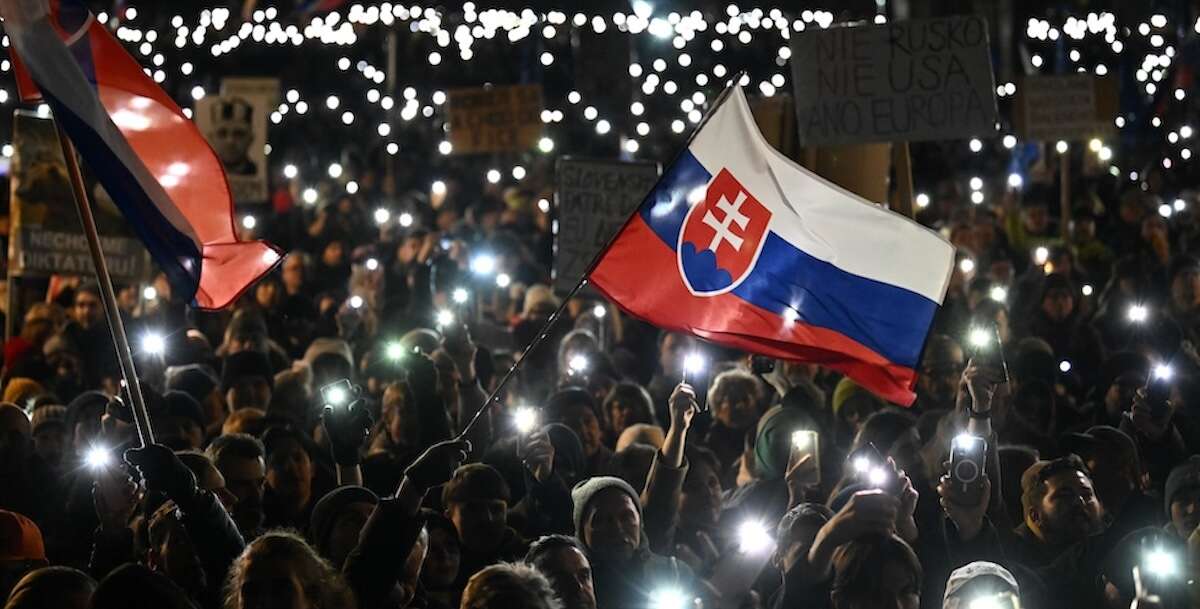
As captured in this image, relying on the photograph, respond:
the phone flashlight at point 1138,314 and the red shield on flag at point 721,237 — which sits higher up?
the red shield on flag at point 721,237

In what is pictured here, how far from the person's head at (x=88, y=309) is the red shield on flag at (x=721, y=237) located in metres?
6.68

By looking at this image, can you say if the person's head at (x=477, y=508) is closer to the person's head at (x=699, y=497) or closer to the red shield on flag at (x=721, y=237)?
the person's head at (x=699, y=497)

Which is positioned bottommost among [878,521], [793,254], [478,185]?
[478,185]

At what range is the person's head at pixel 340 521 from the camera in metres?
6.09

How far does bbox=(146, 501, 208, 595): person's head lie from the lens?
233 inches

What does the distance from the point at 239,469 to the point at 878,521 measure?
2428 mm

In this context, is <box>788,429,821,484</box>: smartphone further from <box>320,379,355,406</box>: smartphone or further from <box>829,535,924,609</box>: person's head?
<box>320,379,355,406</box>: smartphone

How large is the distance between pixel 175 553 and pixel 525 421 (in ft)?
8.91

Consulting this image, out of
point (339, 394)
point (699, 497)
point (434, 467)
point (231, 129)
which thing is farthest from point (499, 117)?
point (434, 467)

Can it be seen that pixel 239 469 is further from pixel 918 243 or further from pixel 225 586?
pixel 918 243

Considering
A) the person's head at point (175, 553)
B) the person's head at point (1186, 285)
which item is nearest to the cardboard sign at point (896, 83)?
the person's head at point (1186, 285)

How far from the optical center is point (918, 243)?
6.57 m

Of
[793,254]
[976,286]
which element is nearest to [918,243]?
[793,254]

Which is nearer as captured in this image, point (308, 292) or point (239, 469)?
point (239, 469)
